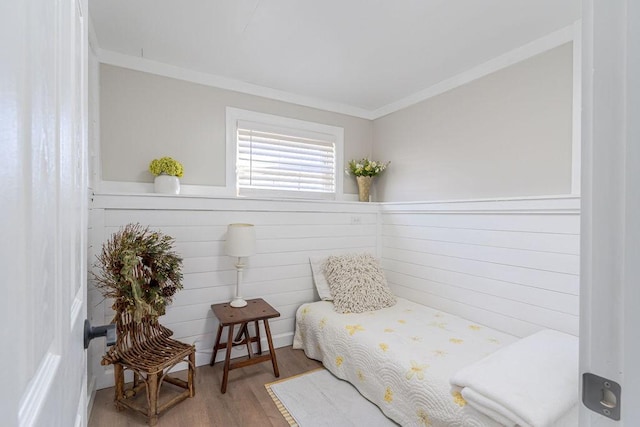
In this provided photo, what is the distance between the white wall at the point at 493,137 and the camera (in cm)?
207

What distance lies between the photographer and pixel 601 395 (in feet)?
1.49

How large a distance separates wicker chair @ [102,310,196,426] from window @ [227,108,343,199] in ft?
4.51

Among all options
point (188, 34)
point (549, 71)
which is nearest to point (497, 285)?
point (549, 71)

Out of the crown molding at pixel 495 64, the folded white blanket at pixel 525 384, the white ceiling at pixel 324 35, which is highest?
the white ceiling at pixel 324 35

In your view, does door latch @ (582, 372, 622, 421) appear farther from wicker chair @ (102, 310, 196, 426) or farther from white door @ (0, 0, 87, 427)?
wicker chair @ (102, 310, 196, 426)

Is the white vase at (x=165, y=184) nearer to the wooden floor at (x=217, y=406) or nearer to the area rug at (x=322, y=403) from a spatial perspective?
the wooden floor at (x=217, y=406)

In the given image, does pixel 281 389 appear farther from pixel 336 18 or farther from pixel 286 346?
pixel 336 18

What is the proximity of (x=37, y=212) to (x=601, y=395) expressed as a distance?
2.65ft

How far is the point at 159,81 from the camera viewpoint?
2.51 m

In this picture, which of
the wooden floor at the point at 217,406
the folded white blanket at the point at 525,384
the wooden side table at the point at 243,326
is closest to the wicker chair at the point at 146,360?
the wooden floor at the point at 217,406

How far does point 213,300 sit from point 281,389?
2.90ft

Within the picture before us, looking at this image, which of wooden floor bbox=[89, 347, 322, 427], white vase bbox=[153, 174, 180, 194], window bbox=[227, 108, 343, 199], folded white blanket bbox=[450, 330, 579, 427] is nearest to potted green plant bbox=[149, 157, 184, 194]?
→ white vase bbox=[153, 174, 180, 194]

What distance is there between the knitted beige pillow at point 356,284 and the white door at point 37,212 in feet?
7.09

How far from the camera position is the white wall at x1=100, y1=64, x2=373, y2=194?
92.4 inches
